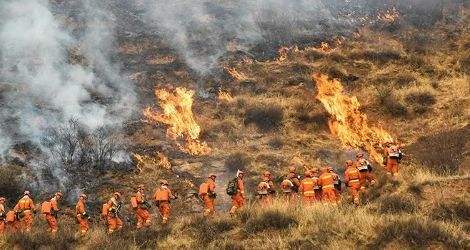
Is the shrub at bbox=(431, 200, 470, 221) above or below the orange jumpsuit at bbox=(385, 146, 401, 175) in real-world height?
below

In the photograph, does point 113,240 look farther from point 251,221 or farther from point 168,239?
point 251,221

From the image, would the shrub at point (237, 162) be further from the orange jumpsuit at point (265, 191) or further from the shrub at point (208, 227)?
the shrub at point (208, 227)

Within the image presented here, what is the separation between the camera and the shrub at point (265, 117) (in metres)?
21.7

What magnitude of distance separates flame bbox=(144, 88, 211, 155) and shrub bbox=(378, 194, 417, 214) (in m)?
9.21

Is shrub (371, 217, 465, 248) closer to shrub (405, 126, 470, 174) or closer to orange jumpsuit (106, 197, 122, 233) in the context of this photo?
shrub (405, 126, 470, 174)

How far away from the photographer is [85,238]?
12.5m

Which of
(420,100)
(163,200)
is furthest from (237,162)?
(420,100)

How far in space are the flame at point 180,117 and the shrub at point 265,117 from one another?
7.28 ft

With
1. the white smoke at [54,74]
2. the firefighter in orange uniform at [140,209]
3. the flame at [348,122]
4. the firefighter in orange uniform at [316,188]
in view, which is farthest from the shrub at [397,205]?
the white smoke at [54,74]

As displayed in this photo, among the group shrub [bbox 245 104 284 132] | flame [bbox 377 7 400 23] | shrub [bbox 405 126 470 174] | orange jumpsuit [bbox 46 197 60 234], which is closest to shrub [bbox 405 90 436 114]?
shrub [bbox 405 126 470 174]

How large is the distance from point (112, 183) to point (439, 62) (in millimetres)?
15584

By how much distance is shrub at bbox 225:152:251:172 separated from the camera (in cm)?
1836

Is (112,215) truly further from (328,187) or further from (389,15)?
(389,15)

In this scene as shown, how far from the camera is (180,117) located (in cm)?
2180
